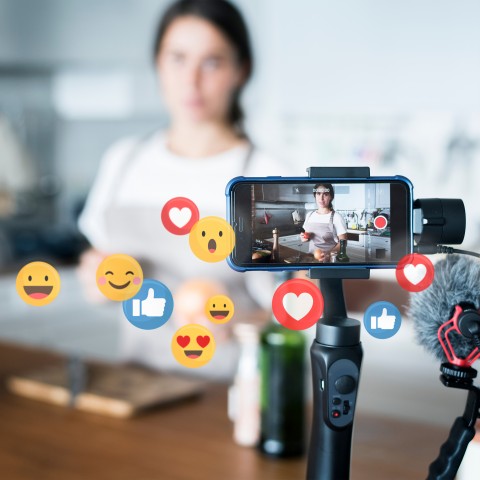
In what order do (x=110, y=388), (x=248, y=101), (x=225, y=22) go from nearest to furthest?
(x=110, y=388) < (x=225, y=22) < (x=248, y=101)

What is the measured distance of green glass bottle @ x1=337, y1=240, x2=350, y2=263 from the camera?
39cm

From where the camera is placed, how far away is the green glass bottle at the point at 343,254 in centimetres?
39

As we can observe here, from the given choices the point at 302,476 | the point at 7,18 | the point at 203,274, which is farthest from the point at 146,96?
the point at 302,476

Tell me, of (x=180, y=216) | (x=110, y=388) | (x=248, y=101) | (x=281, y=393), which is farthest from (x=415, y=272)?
(x=248, y=101)

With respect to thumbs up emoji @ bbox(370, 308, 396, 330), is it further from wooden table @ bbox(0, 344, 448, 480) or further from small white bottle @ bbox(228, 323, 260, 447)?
small white bottle @ bbox(228, 323, 260, 447)

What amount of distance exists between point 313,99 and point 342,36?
0.64ft

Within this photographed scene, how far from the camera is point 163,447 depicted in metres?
0.69

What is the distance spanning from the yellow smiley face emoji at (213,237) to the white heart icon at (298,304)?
0.13 feet

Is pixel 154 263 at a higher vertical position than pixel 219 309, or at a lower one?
lower

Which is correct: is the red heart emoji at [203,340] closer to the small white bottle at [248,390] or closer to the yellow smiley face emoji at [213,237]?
the yellow smiley face emoji at [213,237]

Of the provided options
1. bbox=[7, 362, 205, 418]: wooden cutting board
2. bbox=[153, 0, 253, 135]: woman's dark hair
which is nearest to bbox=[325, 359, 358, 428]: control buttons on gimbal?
bbox=[7, 362, 205, 418]: wooden cutting board

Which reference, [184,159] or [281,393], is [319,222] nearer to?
[281,393]

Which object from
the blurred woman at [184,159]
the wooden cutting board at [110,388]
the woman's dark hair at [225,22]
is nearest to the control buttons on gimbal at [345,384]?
the blurred woman at [184,159]

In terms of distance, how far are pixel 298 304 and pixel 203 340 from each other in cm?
5
